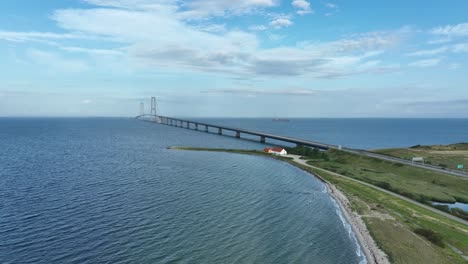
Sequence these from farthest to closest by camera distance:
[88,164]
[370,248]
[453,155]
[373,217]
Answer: [453,155], [88,164], [373,217], [370,248]

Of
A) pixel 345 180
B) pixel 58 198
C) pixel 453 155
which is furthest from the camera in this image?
pixel 453 155

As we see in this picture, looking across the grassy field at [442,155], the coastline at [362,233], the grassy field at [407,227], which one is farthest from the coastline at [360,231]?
the grassy field at [442,155]

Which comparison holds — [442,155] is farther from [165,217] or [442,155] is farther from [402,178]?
[165,217]

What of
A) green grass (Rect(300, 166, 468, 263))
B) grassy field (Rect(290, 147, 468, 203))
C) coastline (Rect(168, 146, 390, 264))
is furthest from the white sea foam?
grassy field (Rect(290, 147, 468, 203))

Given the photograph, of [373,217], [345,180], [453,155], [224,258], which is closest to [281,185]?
[345,180]

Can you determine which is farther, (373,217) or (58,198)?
(58,198)

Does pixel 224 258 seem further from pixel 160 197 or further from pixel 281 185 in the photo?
pixel 281 185

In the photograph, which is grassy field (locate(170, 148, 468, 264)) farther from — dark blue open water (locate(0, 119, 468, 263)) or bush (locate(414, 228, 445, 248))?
dark blue open water (locate(0, 119, 468, 263))

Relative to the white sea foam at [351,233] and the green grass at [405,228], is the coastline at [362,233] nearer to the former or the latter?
the white sea foam at [351,233]
